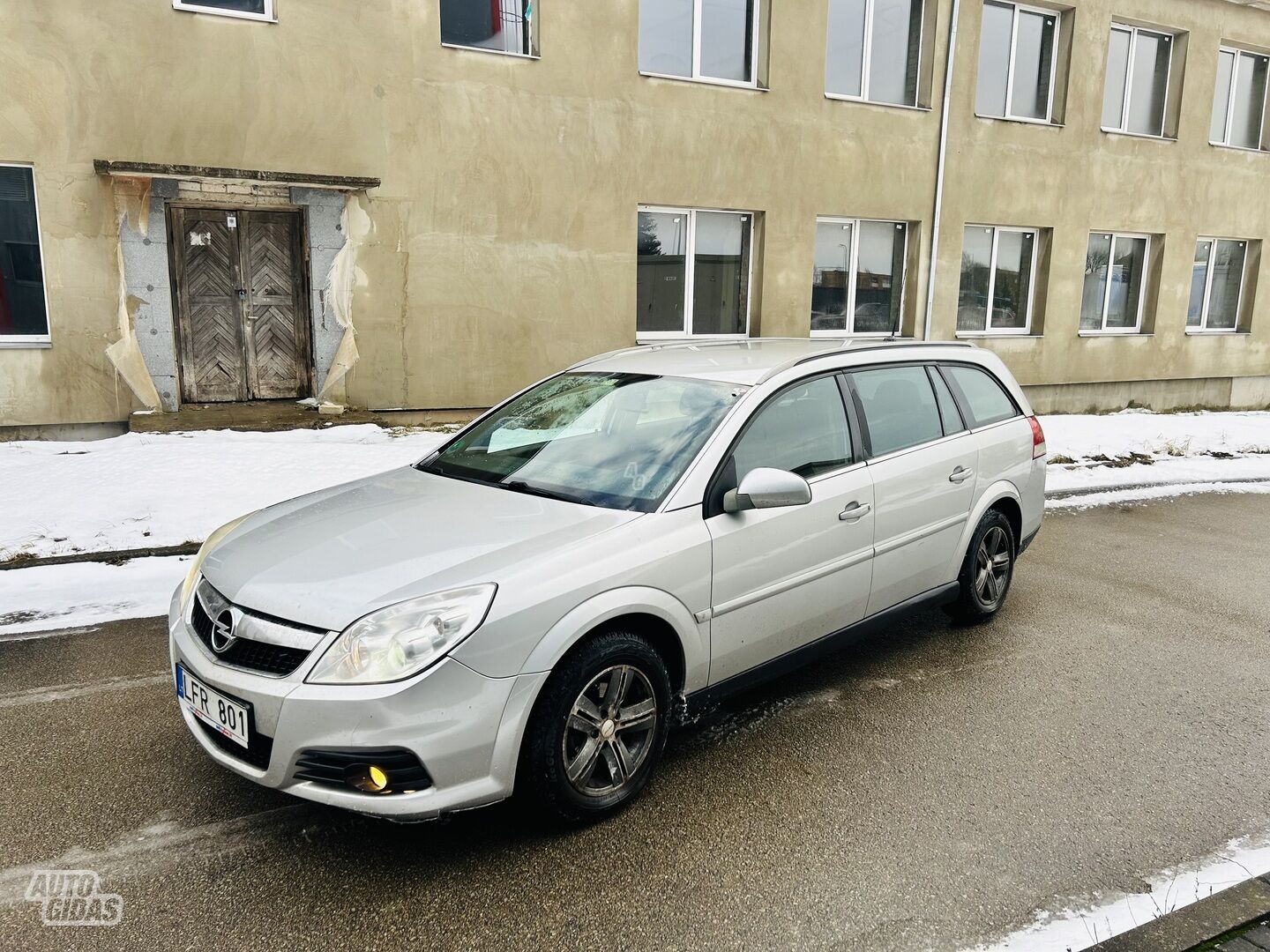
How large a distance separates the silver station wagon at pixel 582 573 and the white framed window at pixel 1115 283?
11957 mm

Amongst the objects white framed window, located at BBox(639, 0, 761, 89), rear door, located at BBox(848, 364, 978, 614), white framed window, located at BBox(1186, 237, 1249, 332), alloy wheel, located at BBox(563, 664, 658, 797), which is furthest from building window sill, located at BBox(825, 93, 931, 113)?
alloy wheel, located at BBox(563, 664, 658, 797)

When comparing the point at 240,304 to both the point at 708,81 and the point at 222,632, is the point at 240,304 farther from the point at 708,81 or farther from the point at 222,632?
the point at 222,632

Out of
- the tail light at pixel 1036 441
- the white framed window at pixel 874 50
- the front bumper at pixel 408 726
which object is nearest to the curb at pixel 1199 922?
the front bumper at pixel 408 726

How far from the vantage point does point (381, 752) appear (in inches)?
109

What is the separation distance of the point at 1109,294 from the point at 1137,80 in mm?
3541

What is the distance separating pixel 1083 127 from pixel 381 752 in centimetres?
1545

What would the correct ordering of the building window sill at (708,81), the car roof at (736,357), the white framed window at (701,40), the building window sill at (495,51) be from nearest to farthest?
the car roof at (736,357) → the building window sill at (495,51) → the building window sill at (708,81) → the white framed window at (701,40)

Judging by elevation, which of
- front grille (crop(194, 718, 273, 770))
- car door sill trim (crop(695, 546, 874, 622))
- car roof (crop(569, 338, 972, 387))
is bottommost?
front grille (crop(194, 718, 273, 770))

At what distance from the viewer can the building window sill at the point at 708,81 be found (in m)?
11.4

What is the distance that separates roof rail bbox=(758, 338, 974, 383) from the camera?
418 cm

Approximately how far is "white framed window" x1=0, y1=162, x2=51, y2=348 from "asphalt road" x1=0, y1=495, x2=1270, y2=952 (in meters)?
5.84

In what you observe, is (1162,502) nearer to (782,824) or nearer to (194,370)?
(782,824)

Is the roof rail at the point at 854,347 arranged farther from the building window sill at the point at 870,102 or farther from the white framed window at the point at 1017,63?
the white framed window at the point at 1017,63

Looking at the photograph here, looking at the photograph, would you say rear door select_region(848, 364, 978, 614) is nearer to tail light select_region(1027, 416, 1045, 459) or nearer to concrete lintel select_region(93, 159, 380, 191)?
tail light select_region(1027, 416, 1045, 459)
